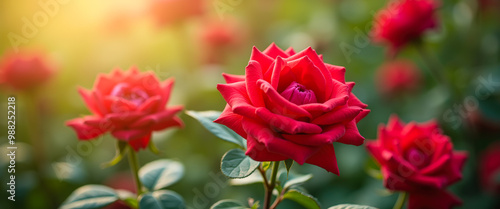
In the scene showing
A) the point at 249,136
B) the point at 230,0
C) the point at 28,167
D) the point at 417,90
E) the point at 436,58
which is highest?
the point at 230,0

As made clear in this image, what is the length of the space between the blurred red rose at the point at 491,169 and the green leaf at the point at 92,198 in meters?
1.26

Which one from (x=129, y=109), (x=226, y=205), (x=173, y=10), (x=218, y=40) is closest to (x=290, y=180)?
(x=226, y=205)

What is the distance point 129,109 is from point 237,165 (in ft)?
0.93

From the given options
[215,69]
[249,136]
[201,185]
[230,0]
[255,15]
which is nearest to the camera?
[249,136]

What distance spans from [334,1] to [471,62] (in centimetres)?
93

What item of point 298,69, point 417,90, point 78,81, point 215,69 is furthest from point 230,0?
point 298,69

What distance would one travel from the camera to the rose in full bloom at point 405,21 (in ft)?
4.46

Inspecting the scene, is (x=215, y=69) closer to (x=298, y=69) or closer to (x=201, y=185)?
(x=201, y=185)

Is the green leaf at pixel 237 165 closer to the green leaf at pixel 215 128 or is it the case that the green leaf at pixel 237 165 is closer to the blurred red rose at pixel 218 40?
the green leaf at pixel 215 128

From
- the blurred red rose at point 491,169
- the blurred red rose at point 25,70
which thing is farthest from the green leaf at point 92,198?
the blurred red rose at point 491,169

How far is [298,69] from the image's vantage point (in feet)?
2.18

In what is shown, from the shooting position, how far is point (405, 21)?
137 centimetres

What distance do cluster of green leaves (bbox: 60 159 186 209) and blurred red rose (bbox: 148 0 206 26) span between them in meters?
0.98

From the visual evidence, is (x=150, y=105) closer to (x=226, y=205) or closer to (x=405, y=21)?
(x=226, y=205)
